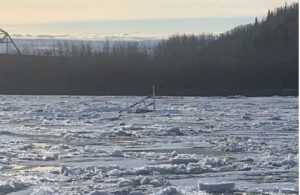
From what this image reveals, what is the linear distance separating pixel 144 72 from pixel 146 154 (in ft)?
137

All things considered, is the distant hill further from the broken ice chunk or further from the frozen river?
the broken ice chunk

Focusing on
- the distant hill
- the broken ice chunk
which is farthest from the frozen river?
the distant hill

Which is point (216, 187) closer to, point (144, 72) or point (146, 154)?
point (146, 154)

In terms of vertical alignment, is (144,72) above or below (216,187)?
above

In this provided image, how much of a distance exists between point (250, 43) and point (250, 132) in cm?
4547

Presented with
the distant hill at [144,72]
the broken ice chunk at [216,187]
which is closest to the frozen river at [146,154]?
the broken ice chunk at [216,187]

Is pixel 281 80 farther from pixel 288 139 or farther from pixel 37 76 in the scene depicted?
pixel 288 139

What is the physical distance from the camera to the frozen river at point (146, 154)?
11.8 meters

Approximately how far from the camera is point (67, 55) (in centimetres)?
6259

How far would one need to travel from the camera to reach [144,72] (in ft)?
190

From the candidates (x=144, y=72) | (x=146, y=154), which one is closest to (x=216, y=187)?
(x=146, y=154)

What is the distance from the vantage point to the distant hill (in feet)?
185

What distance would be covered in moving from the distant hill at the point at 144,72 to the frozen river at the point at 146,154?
27064 millimetres

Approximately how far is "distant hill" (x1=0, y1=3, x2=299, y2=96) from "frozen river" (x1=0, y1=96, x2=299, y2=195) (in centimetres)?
2706
